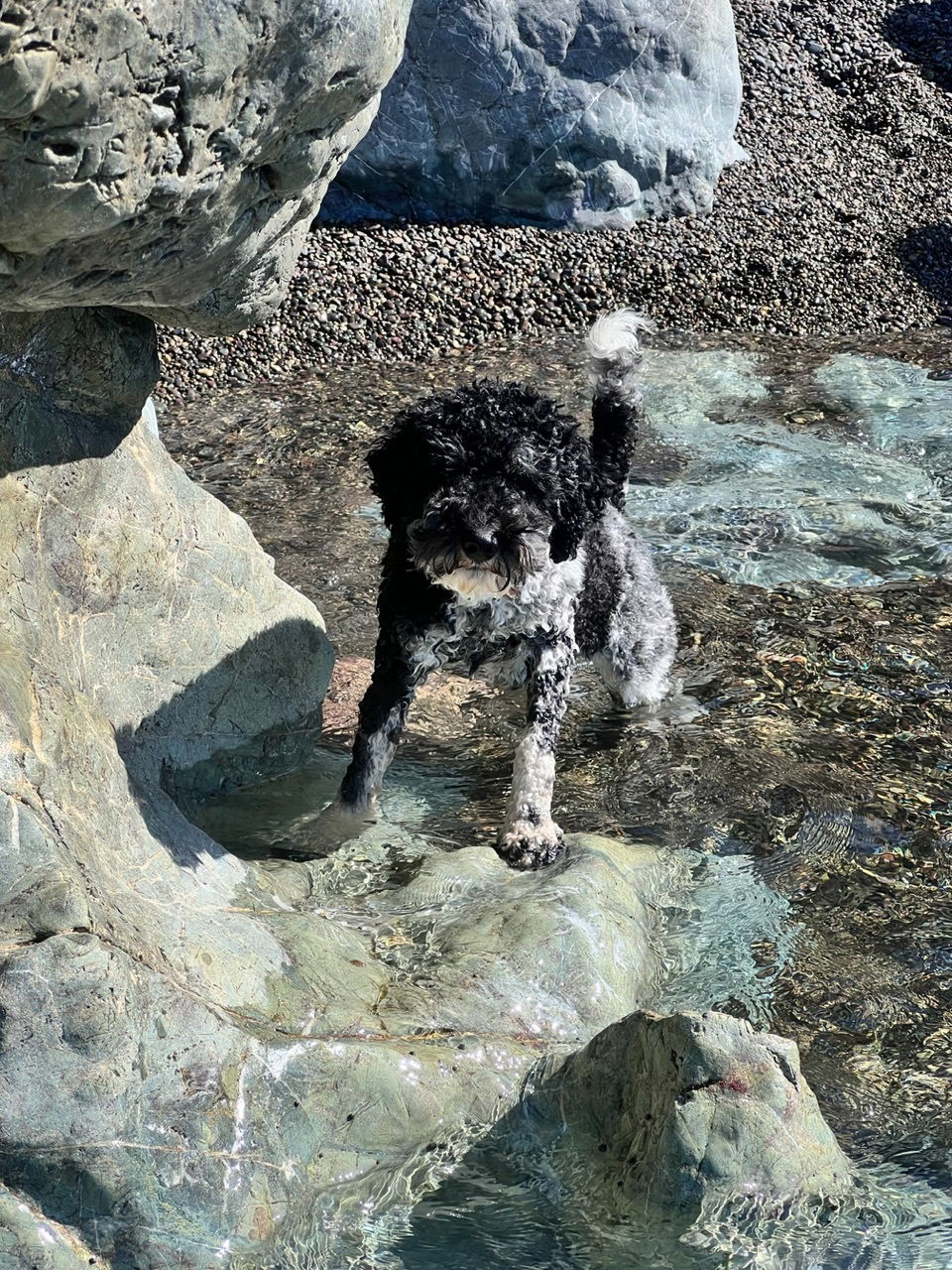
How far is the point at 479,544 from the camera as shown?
4.48 metres

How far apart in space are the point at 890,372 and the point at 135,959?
7844 mm

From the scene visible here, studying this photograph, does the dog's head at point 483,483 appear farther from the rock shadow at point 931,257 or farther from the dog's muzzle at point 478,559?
the rock shadow at point 931,257

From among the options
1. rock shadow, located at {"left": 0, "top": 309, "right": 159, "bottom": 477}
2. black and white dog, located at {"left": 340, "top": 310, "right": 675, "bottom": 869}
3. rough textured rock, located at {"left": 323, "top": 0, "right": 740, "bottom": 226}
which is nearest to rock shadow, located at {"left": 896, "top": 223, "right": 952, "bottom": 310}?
rough textured rock, located at {"left": 323, "top": 0, "right": 740, "bottom": 226}

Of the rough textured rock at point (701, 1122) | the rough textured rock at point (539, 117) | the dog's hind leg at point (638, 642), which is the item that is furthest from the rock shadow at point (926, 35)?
the rough textured rock at point (701, 1122)

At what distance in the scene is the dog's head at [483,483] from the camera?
451 centimetres

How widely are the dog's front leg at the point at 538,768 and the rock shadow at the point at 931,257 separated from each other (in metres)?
7.14

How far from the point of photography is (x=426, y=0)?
10.3 m

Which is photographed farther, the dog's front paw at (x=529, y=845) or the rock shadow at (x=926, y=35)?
the rock shadow at (x=926, y=35)

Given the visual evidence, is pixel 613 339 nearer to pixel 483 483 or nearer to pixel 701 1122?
pixel 483 483

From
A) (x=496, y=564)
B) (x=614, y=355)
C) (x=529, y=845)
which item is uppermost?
(x=614, y=355)

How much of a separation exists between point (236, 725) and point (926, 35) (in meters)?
12.0

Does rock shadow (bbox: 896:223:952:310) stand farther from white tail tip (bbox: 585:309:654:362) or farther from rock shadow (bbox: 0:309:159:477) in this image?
rock shadow (bbox: 0:309:159:477)

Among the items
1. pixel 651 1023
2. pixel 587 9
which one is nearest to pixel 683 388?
pixel 587 9

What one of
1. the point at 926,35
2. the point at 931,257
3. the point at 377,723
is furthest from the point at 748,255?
the point at 377,723
